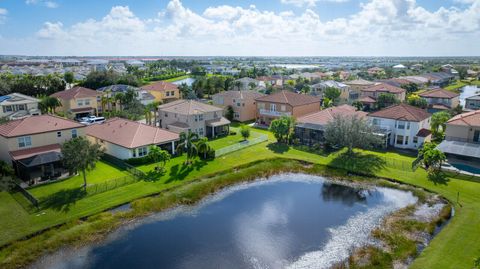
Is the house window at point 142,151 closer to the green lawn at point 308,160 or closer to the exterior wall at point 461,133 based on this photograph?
the green lawn at point 308,160

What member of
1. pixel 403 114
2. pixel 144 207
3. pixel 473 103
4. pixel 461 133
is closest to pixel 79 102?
pixel 144 207

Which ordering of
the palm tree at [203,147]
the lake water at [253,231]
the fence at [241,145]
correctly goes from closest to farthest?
the lake water at [253,231]
the palm tree at [203,147]
the fence at [241,145]

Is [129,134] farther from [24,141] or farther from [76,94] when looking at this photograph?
[76,94]

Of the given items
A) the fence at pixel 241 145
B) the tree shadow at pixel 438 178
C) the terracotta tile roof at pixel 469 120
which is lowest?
the tree shadow at pixel 438 178

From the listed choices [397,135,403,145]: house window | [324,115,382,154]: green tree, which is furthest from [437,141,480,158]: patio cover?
[324,115,382,154]: green tree

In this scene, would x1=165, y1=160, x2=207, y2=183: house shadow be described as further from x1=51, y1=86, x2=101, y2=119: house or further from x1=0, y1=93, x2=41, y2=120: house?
x1=0, y1=93, x2=41, y2=120: house

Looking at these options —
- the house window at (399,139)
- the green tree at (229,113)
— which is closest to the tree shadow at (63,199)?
the green tree at (229,113)
